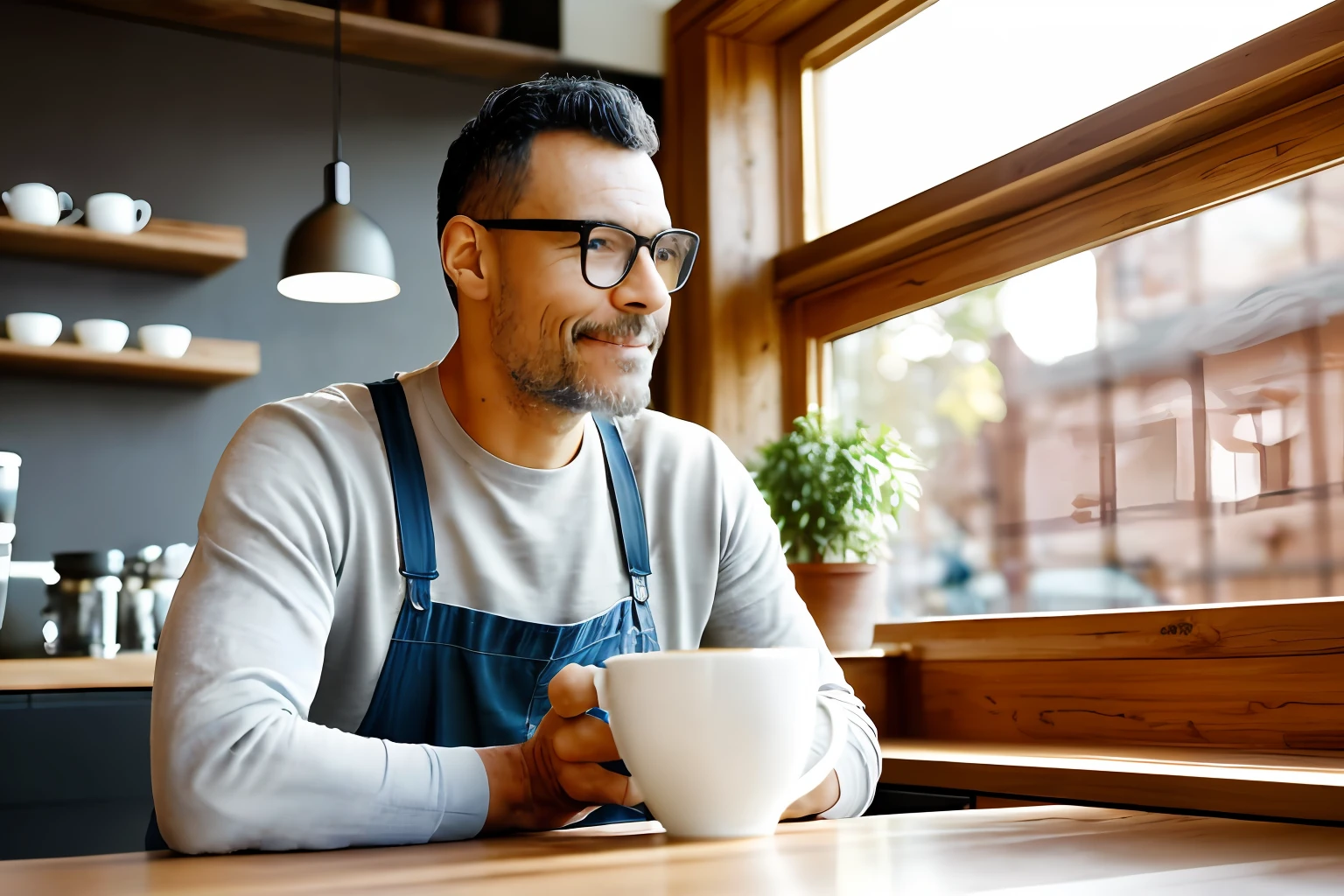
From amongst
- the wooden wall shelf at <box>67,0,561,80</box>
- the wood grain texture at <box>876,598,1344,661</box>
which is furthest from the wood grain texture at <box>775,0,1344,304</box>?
the wooden wall shelf at <box>67,0,561,80</box>

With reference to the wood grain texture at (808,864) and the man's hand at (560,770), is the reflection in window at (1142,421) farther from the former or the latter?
the man's hand at (560,770)

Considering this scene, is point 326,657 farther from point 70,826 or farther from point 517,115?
point 70,826

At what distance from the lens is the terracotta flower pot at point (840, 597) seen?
8.61ft

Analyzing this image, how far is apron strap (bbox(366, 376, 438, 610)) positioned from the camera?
1.22m

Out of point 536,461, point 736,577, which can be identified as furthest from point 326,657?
point 736,577

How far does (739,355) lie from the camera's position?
10.8 feet

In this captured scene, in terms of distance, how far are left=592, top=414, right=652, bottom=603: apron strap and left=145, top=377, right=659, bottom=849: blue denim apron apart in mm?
106

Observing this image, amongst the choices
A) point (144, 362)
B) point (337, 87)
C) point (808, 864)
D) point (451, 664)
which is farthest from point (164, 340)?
point (808, 864)

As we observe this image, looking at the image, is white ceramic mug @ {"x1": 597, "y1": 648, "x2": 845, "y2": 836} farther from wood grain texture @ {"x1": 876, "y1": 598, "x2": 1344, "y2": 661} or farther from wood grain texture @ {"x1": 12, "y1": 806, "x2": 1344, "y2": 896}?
wood grain texture @ {"x1": 876, "y1": 598, "x2": 1344, "y2": 661}

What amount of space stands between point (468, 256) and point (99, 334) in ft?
6.26

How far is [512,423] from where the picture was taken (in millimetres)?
1344

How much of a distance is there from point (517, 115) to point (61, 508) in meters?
2.26

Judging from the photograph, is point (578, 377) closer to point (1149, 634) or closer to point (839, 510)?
point (1149, 634)

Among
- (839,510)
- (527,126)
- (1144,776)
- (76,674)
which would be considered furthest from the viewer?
(839,510)
